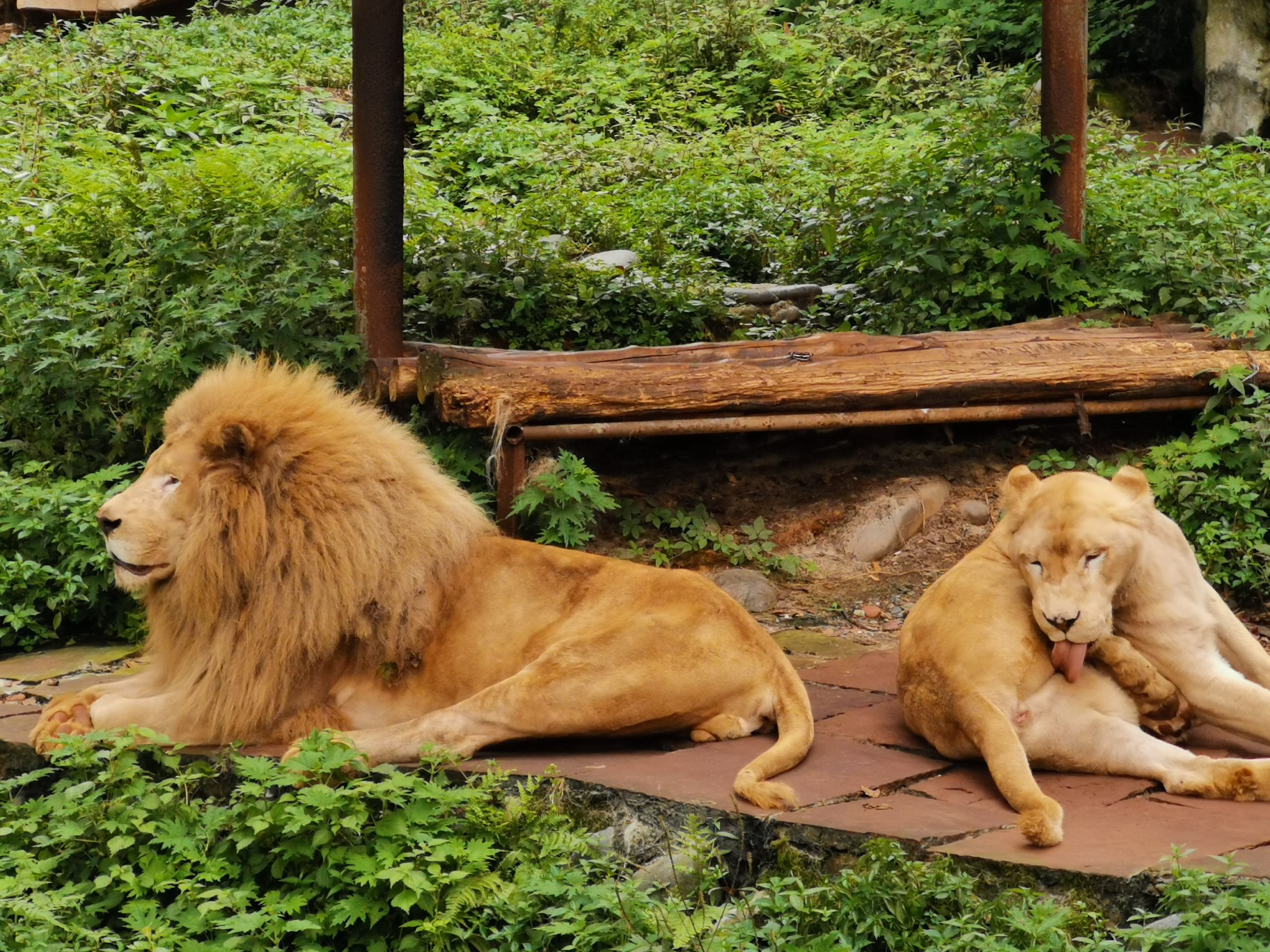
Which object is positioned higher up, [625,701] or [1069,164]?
[1069,164]

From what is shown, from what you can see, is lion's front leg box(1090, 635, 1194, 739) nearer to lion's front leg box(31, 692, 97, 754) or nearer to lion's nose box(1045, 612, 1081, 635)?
lion's nose box(1045, 612, 1081, 635)

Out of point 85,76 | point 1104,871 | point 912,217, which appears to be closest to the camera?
point 1104,871

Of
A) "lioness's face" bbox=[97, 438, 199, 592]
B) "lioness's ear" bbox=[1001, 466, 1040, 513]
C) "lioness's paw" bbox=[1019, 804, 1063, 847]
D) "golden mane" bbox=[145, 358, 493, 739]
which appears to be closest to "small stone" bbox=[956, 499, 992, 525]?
"lioness's ear" bbox=[1001, 466, 1040, 513]

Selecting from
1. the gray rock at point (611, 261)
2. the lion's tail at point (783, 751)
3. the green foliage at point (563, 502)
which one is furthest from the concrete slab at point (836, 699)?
the gray rock at point (611, 261)

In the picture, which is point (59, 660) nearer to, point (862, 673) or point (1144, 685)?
point (862, 673)

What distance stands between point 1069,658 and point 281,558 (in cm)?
219

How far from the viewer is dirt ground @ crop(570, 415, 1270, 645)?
652cm

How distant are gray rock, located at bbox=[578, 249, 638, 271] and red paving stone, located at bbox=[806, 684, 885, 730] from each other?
4.21 m

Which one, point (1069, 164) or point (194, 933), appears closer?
point (194, 933)

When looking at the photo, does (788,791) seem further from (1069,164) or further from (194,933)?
(1069,164)

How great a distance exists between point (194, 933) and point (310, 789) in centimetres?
45

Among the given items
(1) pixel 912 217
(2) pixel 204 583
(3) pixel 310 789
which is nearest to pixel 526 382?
(2) pixel 204 583

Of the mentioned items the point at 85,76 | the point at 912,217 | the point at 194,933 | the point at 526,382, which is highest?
the point at 85,76

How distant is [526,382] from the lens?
5980 millimetres
